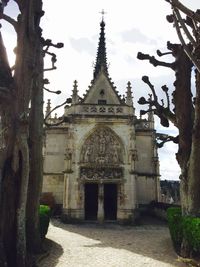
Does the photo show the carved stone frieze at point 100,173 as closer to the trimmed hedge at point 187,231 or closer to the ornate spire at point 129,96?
the ornate spire at point 129,96

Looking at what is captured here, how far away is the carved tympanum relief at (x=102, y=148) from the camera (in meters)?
24.3

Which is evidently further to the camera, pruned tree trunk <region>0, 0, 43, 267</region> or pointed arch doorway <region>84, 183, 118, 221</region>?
pointed arch doorway <region>84, 183, 118, 221</region>

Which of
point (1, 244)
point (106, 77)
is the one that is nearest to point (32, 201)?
point (1, 244)

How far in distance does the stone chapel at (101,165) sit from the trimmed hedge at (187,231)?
11248 mm

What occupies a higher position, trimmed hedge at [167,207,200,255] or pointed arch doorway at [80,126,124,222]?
pointed arch doorway at [80,126,124,222]

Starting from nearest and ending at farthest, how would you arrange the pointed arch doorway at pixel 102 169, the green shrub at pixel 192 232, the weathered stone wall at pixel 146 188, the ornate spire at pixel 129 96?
the green shrub at pixel 192 232, the pointed arch doorway at pixel 102 169, the ornate spire at pixel 129 96, the weathered stone wall at pixel 146 188

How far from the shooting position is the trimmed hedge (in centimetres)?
944

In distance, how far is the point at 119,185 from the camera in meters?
23.8

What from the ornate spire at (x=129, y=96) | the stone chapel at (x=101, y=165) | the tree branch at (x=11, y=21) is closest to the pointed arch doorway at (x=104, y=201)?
the stone chapel at (x=101, y=165)

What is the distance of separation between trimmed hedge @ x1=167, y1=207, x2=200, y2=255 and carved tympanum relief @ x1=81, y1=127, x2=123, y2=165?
1196 cm

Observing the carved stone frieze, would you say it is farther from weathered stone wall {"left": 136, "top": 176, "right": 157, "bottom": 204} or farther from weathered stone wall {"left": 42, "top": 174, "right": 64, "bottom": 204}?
weathered stone wall {"left": 136, "top": 176, "right": 157, "bottom": 204}

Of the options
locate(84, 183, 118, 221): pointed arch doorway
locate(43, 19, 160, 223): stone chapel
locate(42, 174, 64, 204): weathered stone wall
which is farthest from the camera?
locate(42, 174, 64, 204): weathered stone wall

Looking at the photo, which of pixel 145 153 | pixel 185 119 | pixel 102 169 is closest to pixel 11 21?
pixel 185 119

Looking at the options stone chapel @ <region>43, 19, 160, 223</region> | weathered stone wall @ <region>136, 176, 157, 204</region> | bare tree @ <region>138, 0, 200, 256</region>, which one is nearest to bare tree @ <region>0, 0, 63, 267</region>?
bare tree @ <region>138, 0, 200, 256</region>
